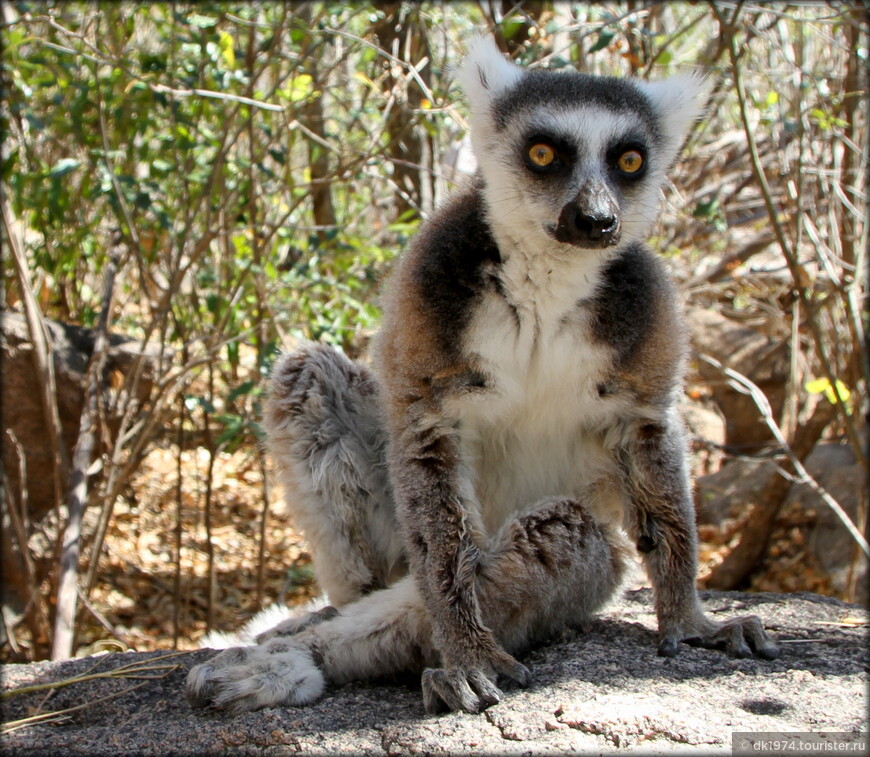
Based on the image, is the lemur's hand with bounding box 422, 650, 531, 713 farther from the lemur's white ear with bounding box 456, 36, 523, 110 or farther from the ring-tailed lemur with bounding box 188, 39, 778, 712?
the lemur's white ear with bounding box 456, 36, 523, 110

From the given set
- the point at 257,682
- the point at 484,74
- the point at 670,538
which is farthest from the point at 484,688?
the point at 484,74

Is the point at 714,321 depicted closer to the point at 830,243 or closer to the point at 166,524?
the point at 830,243

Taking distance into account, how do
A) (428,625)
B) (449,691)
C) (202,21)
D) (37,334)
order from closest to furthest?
(449,691), (428,625), (202,21), (37,334)

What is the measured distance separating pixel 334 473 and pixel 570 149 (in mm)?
1659

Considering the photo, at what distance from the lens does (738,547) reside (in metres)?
7.48

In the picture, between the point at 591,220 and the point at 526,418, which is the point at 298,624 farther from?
the point at 591,220

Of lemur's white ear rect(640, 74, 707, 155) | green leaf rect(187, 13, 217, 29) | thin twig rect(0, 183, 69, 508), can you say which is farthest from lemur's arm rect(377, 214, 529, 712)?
thin twig rect(0, 183, 69, 508)

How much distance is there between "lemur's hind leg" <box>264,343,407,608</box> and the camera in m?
3.78

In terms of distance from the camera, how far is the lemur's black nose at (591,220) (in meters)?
3.02

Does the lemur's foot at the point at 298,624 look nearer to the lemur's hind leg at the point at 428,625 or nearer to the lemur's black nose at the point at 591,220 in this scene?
the lemur's hind leg at the point at 428,625

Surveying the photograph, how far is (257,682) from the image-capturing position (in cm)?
309

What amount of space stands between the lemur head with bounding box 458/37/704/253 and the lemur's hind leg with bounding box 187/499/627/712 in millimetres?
1033

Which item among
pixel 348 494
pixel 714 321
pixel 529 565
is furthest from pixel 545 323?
pixel 714 321

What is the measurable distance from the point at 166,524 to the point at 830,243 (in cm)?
608
